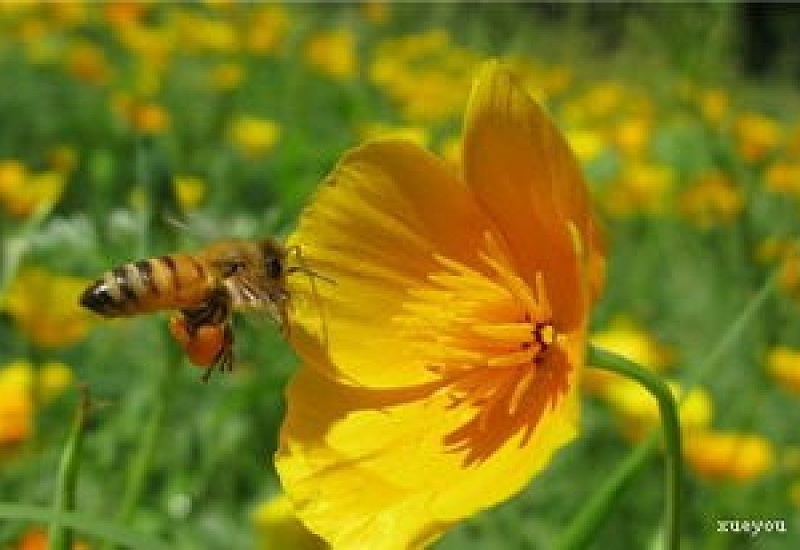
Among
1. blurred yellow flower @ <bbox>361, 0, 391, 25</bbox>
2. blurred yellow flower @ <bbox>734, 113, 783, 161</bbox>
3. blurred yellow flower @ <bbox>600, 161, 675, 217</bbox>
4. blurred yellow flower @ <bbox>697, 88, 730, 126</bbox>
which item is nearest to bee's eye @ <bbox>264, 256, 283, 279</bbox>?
blurred yellow flower @ <bbox>697, 88, 730, 126</bbox>

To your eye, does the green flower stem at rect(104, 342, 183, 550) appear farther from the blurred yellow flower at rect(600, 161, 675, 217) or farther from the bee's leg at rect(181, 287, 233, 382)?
the blurred yellow flower at rect(600, 161, 675, 217)

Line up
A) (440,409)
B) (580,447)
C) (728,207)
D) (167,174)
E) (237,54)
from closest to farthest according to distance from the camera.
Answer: (440,409) < (167,174) < (580,447) < (728,207) < (237,54)

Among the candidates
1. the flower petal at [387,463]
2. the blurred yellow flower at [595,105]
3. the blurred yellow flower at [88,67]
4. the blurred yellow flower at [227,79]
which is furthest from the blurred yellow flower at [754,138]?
the flower petal at [387,463]

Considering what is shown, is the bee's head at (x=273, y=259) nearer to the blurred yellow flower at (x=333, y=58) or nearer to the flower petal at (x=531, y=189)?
the flower petal at (x=531, y=189)

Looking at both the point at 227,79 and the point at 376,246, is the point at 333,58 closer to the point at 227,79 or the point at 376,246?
the point at 227,79

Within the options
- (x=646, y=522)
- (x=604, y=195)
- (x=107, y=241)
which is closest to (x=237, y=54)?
(x=604, y=195)

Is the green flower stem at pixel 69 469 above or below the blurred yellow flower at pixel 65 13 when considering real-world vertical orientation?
above

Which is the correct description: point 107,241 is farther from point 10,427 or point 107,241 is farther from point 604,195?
point 604,195
